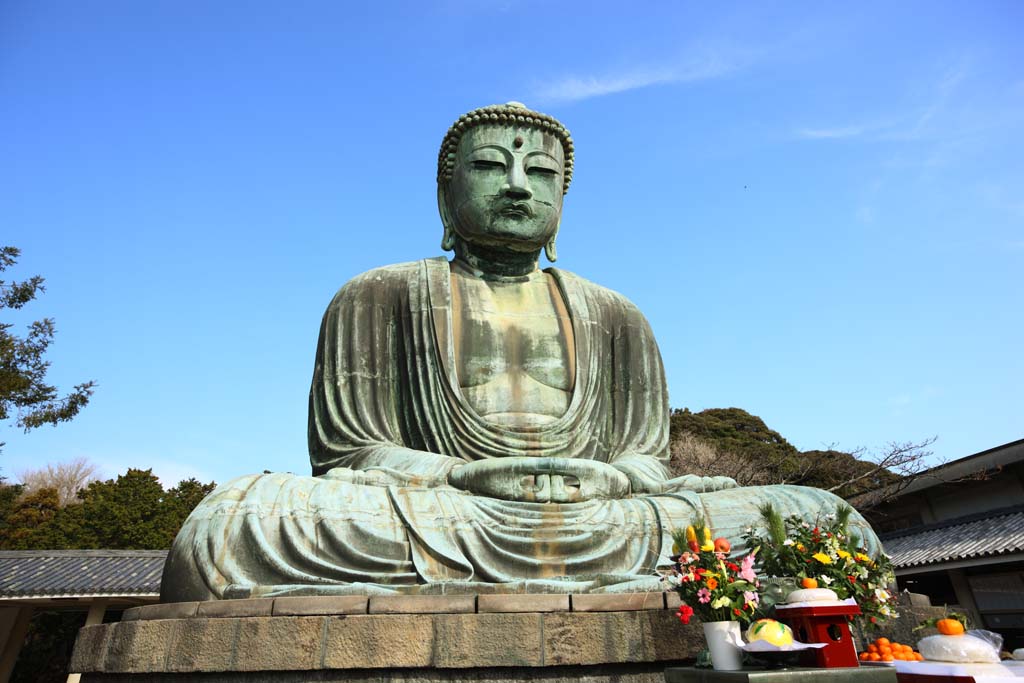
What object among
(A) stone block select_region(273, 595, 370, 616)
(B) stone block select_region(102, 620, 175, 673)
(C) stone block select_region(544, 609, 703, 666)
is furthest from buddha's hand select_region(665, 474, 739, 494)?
(B) stone block select_region(102, 620, 175, 673)

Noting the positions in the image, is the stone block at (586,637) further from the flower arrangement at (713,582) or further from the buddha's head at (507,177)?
the buddha's head at (507,177)

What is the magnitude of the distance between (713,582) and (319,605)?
77.2 inches

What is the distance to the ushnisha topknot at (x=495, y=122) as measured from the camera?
6633 millimetres

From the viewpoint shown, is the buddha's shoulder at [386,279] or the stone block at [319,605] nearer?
the stone block at [319,605]

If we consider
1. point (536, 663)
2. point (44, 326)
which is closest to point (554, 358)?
point (536, 663)

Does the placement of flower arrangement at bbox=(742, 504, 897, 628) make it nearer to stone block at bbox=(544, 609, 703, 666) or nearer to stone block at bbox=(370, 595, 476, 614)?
stone block at bbox=(544, 609, 703, 666)

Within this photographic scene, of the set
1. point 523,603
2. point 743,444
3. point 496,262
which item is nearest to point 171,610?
point 523,603

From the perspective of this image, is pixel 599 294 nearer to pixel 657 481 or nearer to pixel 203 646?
pixel 657 481

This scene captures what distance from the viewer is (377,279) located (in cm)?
648

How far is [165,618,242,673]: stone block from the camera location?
3.60m

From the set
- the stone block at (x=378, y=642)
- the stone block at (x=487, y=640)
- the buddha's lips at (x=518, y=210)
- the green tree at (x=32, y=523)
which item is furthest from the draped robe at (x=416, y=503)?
the green tree at (x=32, y=523)

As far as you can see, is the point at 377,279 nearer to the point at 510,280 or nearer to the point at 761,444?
the point at 510,280

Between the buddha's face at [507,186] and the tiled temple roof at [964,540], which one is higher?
the buddha's face at [507,186]

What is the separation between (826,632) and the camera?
292 centimetres
